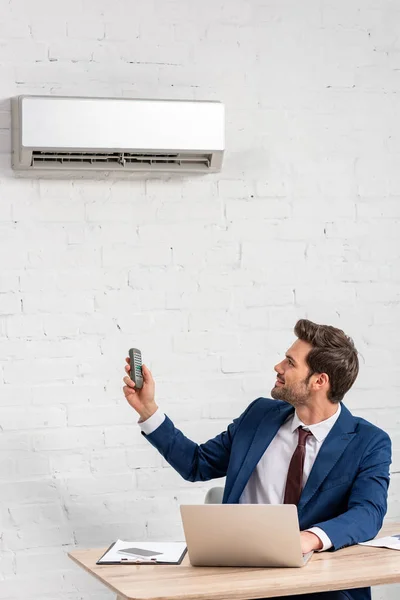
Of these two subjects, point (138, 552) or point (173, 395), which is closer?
point (138, 552)

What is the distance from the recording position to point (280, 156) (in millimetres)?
3584

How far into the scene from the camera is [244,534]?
2.35 meters

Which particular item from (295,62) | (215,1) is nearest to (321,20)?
(295,62)

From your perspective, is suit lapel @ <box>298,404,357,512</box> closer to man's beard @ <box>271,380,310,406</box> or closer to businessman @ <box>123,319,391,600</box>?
businessman @ <box>123,319,391,600</box>

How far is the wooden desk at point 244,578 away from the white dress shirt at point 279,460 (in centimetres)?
43

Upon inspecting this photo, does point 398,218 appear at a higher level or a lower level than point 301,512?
higher

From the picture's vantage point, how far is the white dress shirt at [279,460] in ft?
9.55

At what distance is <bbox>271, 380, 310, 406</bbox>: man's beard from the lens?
295 cm

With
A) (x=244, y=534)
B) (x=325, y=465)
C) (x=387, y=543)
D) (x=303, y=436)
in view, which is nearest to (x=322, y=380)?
(x=303, y=436)

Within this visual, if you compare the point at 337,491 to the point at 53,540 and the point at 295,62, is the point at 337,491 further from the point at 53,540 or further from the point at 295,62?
the point at 295,62

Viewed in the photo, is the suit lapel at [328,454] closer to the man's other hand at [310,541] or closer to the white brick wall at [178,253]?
the man's other hand at [310,541]

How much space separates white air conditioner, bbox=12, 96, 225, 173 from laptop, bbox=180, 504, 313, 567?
1421mm

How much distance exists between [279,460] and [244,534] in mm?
628

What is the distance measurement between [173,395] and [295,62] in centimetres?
135
